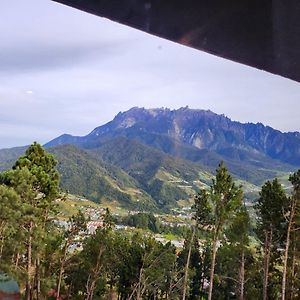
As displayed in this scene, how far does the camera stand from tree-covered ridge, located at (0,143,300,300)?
728 inches

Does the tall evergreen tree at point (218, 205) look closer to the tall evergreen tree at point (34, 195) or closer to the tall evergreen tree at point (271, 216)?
the tall evergreen tree at point (271, 216)

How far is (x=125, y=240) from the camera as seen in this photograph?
37.8 metres

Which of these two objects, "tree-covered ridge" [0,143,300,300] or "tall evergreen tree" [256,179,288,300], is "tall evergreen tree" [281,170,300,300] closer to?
"tree-covered ridge" [0,143,300,300]

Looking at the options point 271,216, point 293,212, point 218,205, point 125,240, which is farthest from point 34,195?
point 125,240

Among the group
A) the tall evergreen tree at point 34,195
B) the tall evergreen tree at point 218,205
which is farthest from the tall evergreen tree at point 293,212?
the tall evergreen tree at point 34,195

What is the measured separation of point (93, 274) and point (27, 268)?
1010cm

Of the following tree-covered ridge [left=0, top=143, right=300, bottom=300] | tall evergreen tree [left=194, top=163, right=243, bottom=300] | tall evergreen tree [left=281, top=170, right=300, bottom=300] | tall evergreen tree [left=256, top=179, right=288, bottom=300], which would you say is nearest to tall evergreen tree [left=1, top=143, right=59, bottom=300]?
tree-covered ridge [left=0, top=143, right=300, bottom=300]

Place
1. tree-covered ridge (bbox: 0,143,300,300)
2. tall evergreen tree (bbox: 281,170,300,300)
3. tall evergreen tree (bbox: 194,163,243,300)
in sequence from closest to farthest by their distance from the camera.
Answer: tree-covered ridge (bbox: 0,143,300,300)
tall evergreen tree (bbox: 281,170,300,300)
tall evergreen tree (bbox: 194,163,243,300)

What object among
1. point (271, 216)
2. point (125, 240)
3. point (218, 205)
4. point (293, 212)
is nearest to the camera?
point (293, 212)

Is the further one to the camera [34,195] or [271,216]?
[271,216]

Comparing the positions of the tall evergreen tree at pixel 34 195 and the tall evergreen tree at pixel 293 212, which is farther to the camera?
the tall evergreen tree at pixel 293 212

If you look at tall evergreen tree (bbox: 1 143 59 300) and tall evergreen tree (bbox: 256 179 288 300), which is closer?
tall evergreen tree (bbox: 1 143 59 300)

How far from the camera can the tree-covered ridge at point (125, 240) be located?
728 inches

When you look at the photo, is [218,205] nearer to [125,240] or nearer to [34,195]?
[34,195]
